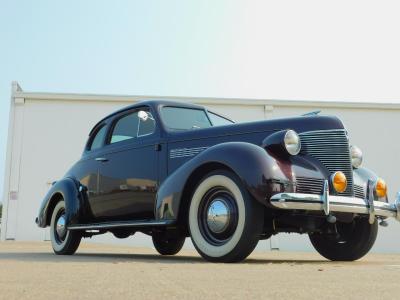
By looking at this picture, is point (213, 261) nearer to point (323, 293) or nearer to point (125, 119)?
point (323, 293)

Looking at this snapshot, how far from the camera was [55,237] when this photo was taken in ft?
24.3

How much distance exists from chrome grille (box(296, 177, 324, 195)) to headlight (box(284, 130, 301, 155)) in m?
0.29

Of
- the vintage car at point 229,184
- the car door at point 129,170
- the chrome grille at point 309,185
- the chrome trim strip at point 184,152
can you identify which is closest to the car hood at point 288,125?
the vintage car at point 229,184

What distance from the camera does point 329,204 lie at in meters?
4.73

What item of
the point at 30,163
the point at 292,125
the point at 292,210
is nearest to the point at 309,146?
the point at 292,125

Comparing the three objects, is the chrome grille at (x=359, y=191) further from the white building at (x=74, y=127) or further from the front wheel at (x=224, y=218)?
the white building at (x=74, y=127)

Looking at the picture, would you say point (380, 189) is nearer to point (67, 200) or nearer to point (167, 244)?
point (167, 244)

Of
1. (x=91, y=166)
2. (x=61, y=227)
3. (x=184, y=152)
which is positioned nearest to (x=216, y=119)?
(x=184, y=152)

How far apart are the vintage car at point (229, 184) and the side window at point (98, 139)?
0.86 ft

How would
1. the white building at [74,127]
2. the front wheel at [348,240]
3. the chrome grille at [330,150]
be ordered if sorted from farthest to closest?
1. the white building at [74,127]
2. the front wheel at [348,240]
3. the chrome grille at [330,150]

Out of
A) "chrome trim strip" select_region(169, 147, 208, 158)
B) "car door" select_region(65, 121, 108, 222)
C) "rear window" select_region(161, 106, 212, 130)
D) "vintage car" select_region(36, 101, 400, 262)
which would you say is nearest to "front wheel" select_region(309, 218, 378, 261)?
"vintage car" select_region(36, 101, 400, 262)

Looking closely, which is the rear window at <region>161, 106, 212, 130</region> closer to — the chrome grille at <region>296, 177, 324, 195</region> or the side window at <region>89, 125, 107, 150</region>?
the side window at <region>89, 125, 107, 150</region>

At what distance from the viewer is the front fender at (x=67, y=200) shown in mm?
6993

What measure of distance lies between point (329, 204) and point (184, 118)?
2364 millimetres
